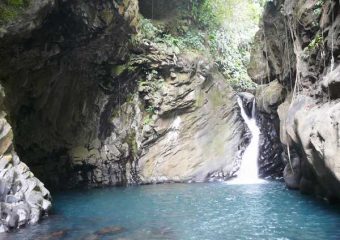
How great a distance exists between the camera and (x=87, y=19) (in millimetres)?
15969

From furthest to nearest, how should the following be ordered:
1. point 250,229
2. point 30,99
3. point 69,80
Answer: point 69,80 → point 30,99 → point 250,229

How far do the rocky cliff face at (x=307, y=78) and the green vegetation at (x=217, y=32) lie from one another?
437 cm

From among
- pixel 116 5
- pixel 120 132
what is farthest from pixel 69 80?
pixel 116 5

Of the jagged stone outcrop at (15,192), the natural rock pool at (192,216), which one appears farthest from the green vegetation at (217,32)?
the jagged stone outcrop at (15,192)

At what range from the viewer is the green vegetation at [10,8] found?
12.9 metres

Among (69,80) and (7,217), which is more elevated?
(69,80)

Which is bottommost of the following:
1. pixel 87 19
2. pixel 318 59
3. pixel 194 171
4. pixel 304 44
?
pixel 194 171

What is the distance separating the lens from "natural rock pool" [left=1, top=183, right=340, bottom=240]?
10.3 m

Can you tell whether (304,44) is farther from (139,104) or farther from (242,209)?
(139,104)

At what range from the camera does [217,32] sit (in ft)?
85.1

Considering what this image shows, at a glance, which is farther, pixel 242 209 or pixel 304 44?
pixel 304 44

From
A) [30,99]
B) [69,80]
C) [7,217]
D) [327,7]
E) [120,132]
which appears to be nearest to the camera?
[7,217]

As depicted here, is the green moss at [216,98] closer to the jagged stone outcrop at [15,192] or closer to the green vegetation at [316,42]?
the green vegetation at [316,42]

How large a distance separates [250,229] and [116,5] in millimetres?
10285
